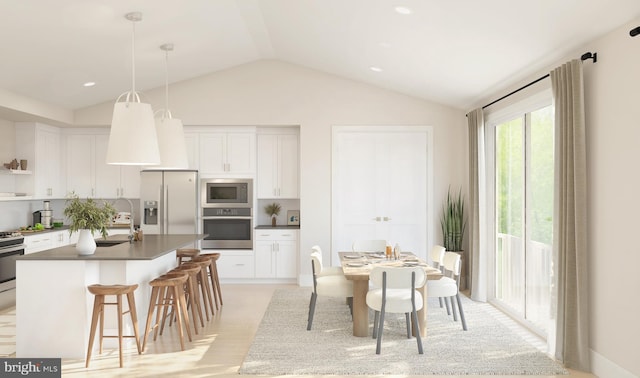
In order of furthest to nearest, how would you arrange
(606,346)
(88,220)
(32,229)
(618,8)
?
(32,229)
(88,220)
(606,346)
(618,8)

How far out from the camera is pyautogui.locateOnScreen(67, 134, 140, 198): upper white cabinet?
7.99 meters

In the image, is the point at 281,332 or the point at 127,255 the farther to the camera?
the point at 281,332

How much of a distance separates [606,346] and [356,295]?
85.7 inches

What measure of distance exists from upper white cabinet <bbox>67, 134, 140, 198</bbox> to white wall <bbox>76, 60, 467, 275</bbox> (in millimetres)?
552

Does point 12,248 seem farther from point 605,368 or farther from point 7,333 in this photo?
point 605,368

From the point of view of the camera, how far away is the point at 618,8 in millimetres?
3365

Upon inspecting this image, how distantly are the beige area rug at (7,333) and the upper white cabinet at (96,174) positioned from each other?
231 cm

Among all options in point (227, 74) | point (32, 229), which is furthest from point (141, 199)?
point (227, 74)

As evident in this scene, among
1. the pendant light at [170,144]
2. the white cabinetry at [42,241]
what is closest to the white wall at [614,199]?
the pendant light at [170,144]

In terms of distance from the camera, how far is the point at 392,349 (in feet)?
15.0

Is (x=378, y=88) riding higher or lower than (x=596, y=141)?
higher

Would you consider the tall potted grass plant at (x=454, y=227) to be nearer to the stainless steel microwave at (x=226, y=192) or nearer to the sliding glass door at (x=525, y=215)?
the sliding glass door at (x=525, y=215)

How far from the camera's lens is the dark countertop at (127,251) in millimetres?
4406

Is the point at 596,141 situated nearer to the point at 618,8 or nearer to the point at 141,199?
the point at 618,8
